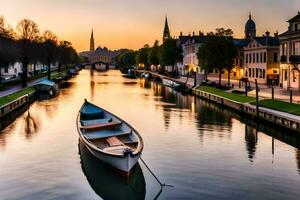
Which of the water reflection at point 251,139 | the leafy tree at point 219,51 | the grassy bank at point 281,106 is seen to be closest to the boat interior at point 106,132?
the water reflection at point 251,139

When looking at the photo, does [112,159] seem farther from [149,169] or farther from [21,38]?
[21,38]

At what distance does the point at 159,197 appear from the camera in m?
24.6

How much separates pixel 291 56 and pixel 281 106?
24.7 m

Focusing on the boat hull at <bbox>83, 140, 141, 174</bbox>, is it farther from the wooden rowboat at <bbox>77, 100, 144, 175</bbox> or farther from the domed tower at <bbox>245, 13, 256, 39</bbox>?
the domed tower at <bbox>245, 13, 256, 39</bbox>

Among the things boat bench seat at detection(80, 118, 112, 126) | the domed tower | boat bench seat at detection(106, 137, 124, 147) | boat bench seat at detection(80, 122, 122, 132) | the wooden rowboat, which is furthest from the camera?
the domed tower

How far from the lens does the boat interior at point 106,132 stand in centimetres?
3078

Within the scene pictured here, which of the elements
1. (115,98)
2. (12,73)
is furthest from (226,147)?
(12,73)

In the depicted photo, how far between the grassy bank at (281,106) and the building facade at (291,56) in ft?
59.8

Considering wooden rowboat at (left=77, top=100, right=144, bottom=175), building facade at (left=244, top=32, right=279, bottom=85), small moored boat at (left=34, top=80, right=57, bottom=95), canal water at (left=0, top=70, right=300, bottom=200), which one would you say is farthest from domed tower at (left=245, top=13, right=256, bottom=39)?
wooden rowboat at (left=77, top=100, right=144, bottom=175)

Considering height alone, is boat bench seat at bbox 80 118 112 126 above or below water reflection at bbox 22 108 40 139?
above

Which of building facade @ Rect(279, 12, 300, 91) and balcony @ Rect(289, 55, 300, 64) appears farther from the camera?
building facade @ Rect(279, 12, 300, 91)

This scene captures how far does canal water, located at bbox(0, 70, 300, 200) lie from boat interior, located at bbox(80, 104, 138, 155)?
140 centimetres

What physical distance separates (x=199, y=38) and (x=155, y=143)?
375ft

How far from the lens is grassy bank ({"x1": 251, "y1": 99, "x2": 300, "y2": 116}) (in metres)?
46.6
